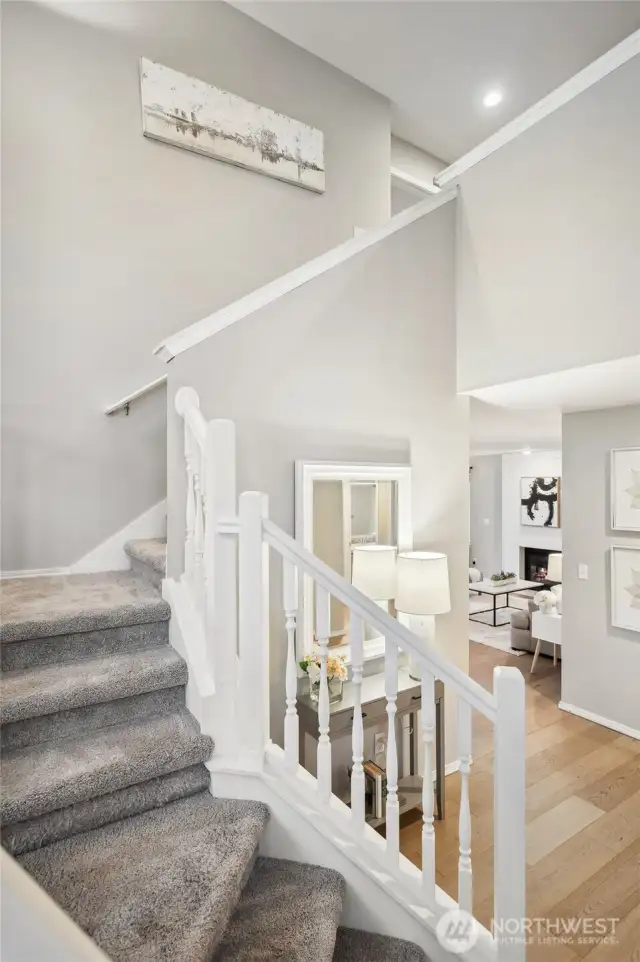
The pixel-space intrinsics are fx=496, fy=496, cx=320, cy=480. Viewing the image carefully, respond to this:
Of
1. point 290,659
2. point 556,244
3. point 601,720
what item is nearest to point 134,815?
point 290,659

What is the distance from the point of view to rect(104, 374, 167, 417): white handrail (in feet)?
8.59

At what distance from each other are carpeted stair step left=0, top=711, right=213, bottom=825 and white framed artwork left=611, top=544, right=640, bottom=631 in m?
3.18

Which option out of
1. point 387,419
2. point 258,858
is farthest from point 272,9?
point 258,858

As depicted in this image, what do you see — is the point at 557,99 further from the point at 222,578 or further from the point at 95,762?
the point at 95,762

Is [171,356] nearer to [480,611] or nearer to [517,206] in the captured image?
[517,206]

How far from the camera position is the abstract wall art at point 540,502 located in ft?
26.1

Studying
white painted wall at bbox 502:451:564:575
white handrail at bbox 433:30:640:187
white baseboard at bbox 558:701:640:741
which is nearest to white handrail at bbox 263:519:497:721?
white handrail at bbox 433:30:640:187

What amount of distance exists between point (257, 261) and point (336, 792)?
313 cm

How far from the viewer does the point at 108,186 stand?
8.94ft

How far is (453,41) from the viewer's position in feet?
11.5

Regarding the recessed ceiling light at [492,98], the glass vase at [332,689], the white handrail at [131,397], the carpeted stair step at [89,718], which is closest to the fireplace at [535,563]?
the recessed ceiling light at [492,98]

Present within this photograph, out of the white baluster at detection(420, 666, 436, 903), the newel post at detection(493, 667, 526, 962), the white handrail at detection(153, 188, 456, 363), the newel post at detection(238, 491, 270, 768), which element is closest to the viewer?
the newel post at detection(493, 667, 526, 962)

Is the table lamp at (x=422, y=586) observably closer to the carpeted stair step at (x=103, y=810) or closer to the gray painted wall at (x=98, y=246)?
the carpeted stair step at (x=103, y=810)

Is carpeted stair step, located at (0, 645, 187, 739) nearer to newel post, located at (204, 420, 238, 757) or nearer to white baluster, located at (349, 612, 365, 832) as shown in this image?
newel post, located at (204, 420, 238, 757)
